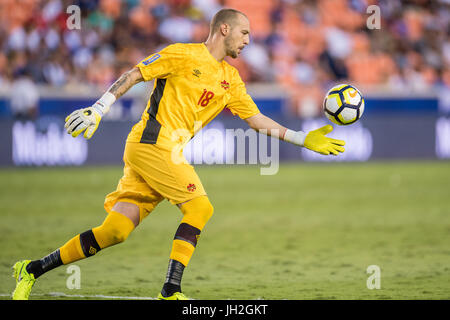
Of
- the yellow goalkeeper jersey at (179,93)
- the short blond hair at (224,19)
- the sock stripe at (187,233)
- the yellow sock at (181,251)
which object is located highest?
Answer: the short blond hair at (224,19)

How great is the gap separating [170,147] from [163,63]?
64 cm

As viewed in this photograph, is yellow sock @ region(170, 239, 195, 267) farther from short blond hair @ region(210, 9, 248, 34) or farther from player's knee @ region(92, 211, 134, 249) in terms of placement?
short blond hair @ region(210, 9, 248, 34)

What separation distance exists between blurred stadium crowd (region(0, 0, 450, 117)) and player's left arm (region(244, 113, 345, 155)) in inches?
443

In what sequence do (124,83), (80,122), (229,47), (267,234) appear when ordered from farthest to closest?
(267,234) → (229,47) → (124,83) → (80,122)

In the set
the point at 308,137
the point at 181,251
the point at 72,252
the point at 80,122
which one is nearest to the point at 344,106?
the point at 308,137

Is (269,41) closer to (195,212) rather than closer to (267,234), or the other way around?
(267,234)

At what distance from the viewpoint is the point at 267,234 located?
9.10 metres

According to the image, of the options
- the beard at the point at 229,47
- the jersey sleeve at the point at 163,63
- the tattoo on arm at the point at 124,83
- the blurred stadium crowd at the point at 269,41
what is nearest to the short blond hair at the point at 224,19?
the beard at the point at 229,47

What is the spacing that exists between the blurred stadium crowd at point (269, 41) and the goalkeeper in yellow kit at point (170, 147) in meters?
11.5

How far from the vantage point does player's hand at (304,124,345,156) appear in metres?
5.59

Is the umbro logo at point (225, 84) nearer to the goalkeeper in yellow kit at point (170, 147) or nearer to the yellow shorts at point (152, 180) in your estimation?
the goalkeeper in yellow kit at point (170, 147)

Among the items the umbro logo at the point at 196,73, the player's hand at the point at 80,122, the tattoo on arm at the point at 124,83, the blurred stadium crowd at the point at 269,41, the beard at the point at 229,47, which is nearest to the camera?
the player's hand at the point at 80,122

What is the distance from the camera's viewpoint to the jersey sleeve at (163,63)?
17.3 ft

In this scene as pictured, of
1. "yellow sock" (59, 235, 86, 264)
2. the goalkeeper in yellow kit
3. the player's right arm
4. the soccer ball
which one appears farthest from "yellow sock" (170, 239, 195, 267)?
the soccer ball
